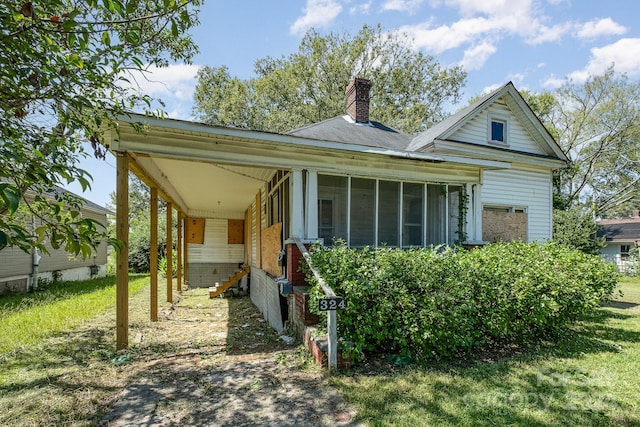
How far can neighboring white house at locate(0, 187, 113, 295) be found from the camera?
467 inches

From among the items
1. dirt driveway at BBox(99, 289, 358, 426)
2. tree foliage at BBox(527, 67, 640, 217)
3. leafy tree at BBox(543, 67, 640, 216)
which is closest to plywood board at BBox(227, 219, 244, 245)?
dirt driveway at BBox(99, 289, 358, 426)

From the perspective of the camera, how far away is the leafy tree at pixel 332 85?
74.3ft

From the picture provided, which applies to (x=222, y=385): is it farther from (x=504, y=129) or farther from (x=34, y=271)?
(x=34, y=271)

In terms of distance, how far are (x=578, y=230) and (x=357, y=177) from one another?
1548cm

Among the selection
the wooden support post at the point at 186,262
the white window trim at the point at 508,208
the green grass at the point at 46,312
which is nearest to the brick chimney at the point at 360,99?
the white window trim at the point at 508,208

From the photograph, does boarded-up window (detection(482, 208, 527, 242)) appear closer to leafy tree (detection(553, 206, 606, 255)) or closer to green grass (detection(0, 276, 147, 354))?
leafy tree (detection(553, 206, 606, 255))

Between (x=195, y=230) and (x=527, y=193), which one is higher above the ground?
(x=527, y=193)

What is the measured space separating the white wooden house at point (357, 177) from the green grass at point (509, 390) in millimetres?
2680

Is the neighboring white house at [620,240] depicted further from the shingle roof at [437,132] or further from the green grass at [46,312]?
the green grass at [46,312]

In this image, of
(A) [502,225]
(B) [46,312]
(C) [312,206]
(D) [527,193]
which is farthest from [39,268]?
(D) [527,193]

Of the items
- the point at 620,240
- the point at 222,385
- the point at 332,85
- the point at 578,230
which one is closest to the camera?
the point at 222,385

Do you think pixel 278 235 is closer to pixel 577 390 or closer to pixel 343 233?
pixel 343 233

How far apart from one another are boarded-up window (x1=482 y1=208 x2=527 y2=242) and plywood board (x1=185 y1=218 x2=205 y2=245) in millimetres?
10642

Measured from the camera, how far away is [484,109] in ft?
37.9
